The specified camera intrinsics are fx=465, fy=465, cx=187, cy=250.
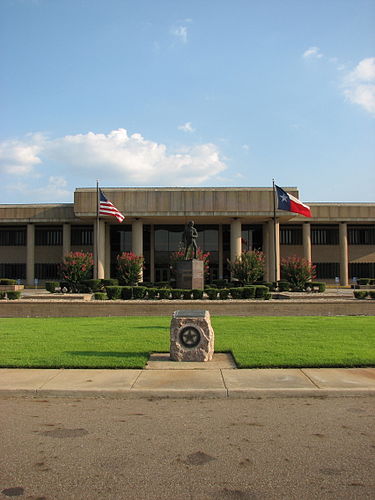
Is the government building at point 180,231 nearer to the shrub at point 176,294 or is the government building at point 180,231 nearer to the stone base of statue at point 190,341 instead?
the shrub at point 176,294

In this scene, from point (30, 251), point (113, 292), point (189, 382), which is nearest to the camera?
point (189, 382)

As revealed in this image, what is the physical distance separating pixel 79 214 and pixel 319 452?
48.2 meters

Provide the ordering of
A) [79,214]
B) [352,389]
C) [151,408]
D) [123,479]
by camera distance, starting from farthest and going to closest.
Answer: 1. [79,214]
2. [352,389]
3. [151,408]
4. [123,479]

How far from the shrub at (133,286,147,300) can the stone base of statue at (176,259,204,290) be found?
92.9 inches

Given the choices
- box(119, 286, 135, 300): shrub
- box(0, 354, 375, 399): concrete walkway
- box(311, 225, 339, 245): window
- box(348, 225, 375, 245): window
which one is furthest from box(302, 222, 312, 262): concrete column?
box(0, 354, 375, 399): concrete walkway

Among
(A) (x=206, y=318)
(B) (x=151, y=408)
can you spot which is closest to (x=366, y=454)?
(B) (x=151, y=408)

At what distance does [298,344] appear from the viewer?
38.2 ft

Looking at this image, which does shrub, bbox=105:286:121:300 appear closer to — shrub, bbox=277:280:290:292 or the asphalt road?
shrub, bbox=277:280:290:292

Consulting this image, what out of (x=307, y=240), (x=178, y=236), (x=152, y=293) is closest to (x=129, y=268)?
(x=152, y=293)

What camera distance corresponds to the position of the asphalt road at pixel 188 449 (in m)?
4.21

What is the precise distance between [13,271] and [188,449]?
5816 centimetres

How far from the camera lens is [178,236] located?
59719mm

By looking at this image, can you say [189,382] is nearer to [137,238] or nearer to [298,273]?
[298,273]

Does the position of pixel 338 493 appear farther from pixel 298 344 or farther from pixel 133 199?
pixel 133 199
